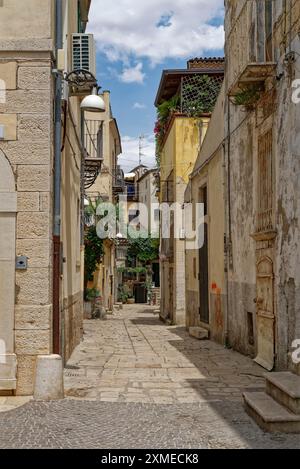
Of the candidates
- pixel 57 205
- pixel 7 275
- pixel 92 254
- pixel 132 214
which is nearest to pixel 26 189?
pixel 57 205

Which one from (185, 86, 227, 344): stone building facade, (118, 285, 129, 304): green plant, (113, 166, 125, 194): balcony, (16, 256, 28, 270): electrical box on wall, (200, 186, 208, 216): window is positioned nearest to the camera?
(16, 256, 28, 270): electrical box on wall

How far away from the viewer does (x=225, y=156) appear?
1269 cm

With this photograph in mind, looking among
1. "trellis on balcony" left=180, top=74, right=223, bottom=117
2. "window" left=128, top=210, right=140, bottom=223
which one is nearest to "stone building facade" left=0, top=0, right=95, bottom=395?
"trellis on balcony" left=180, top=74, right=223, bottom=117

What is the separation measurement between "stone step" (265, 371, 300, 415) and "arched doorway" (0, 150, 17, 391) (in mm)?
2996

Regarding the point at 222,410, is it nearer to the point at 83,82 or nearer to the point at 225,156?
the point at 83,82

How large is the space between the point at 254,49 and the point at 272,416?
5.89 meters

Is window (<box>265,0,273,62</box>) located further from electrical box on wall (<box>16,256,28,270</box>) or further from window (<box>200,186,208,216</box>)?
window (<box>200,186,208,216</box>)

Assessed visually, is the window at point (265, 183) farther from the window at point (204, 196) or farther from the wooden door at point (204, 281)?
the window at point (204, 196)

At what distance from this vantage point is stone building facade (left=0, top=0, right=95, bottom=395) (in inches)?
276

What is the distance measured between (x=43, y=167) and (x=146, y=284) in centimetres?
3536

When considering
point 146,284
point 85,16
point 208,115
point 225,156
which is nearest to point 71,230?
point 225,156

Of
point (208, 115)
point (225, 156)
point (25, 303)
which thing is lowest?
point (25, 303)

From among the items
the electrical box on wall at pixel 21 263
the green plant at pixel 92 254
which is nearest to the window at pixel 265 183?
the electrical box on wall at pixel 21 263
